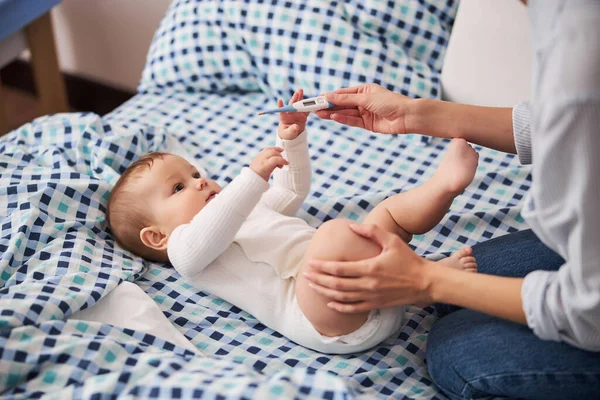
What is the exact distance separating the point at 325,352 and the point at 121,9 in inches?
69.1

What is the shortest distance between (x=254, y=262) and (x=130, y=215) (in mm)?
279

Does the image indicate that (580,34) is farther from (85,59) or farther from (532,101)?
(85,59)

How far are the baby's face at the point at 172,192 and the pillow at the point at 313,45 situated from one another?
56 centimetres

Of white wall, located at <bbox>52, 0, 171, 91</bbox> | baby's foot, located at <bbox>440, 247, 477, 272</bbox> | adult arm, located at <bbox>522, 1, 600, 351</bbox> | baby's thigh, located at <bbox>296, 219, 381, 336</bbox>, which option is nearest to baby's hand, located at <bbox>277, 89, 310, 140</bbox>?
baby's thigh, located at <bbox>296, 219, 381, 336</bbox>

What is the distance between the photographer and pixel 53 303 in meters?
1.10

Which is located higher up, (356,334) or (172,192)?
(172,192)

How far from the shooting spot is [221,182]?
1605 millimetres

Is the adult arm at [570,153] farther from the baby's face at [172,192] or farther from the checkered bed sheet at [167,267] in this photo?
the baby's face at [172,192]

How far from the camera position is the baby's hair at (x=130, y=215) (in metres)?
1.33

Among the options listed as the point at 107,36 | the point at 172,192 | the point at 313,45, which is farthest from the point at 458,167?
the point at 107,36

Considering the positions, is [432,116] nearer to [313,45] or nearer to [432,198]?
[432,198]

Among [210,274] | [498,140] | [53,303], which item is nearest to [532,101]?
[498,140]

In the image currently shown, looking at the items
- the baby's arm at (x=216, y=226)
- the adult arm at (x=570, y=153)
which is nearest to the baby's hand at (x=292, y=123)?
the baby's arm at (x=216, y=226)

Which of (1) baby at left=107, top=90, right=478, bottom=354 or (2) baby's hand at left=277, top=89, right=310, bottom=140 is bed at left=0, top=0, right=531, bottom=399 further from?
(2) baby's hand at left=277, top=89, right=310, bottom=140
